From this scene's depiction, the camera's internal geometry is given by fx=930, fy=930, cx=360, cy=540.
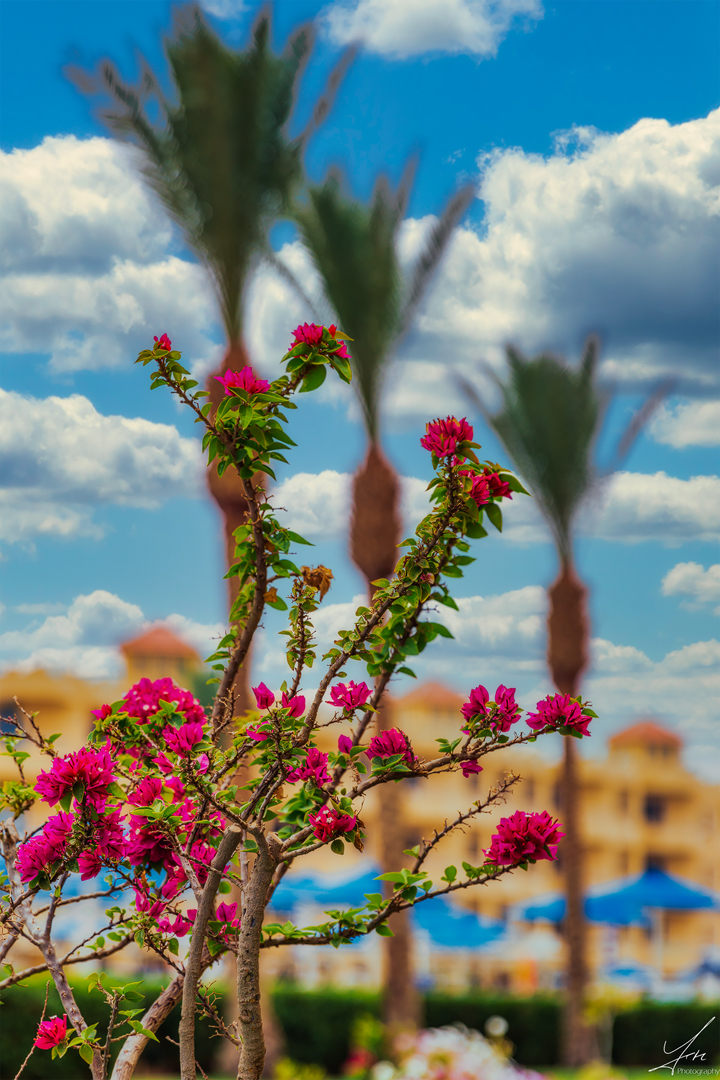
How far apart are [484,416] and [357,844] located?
10.7m

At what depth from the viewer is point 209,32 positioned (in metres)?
9.13

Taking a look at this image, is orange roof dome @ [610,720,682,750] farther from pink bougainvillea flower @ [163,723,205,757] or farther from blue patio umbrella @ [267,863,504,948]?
pink bougainvillea flower @ [163,723,205,757]

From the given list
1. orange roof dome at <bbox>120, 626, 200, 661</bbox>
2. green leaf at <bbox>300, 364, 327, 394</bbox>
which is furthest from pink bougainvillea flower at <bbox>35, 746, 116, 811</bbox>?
orange roof dome at <bbox>120, 626, 200, 661</bbox>

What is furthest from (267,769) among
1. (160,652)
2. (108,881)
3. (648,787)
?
(648,787)

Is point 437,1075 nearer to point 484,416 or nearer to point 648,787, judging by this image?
point 484,416

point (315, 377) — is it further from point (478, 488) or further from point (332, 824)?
point (332, 824)

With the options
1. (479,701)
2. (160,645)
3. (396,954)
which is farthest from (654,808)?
(479,701)

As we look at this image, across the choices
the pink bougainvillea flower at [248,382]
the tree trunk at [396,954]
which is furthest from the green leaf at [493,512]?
the tree trunk at [396,954]

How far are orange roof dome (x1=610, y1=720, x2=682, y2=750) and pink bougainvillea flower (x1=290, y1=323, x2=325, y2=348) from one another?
76.4 ft

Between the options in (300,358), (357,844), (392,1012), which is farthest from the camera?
(392,1012)

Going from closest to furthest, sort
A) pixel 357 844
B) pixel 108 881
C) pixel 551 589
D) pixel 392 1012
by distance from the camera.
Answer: pixel 357 844, pixel 108 881, pixel 392 1012, pixel 551 589

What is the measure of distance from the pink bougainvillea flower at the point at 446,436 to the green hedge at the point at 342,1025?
936 cm

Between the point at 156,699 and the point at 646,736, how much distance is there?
76.6ft

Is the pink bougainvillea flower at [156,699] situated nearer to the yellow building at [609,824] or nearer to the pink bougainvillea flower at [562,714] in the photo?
the pink bougainvillea flower at [562,714]
